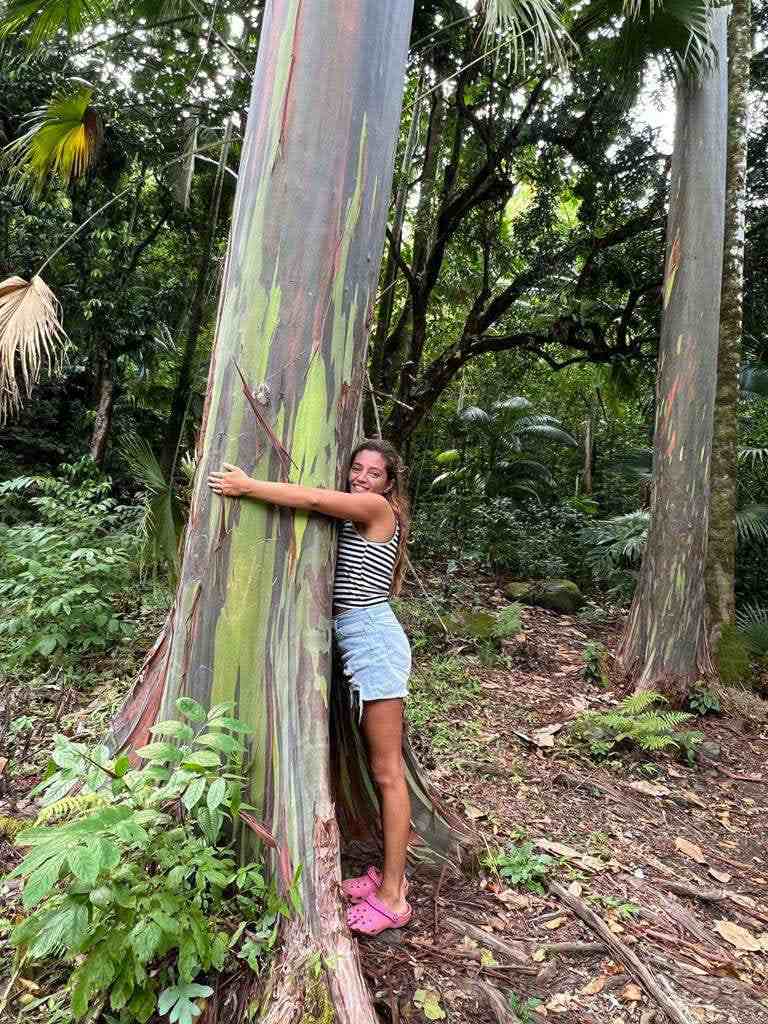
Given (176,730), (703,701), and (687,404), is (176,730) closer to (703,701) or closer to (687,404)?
(703,701)

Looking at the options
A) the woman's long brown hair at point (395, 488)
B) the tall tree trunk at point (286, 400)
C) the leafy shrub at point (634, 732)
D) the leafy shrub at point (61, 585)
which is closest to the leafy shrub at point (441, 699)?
the leafy shrub at point (634, 732)

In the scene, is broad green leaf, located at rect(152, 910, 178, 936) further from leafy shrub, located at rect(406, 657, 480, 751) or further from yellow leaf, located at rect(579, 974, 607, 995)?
leafy shrub, located at rect(406, 657, 480, 751)

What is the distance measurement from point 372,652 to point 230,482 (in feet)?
2.89

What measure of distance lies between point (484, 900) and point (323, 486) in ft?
6.44

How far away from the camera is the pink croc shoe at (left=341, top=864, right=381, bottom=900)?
8.49 ft

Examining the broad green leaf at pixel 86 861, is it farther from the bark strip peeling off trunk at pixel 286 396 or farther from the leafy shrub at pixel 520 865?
the leafy shrub at pixel 520 865

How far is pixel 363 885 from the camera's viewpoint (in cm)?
264

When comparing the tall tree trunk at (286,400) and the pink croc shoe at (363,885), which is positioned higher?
the tall tree trunk at (286,400)

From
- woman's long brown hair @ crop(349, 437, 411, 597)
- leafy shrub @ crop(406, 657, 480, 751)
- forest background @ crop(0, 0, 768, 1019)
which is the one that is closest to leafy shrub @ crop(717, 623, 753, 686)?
forest background @ crop(0, 0, 768, 1019)

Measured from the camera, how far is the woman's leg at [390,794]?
2.57 metres

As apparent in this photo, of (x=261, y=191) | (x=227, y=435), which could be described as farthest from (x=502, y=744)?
(x=261, y=191)

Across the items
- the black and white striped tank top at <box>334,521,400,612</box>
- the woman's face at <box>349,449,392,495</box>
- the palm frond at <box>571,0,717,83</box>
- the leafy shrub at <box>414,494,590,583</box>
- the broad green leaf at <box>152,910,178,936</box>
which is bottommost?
the broad green leaf at <box>152,910,178,936</box>

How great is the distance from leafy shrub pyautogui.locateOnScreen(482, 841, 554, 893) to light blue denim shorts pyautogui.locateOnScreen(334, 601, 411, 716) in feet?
3.80

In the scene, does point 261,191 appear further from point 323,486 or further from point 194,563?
point 194,563
